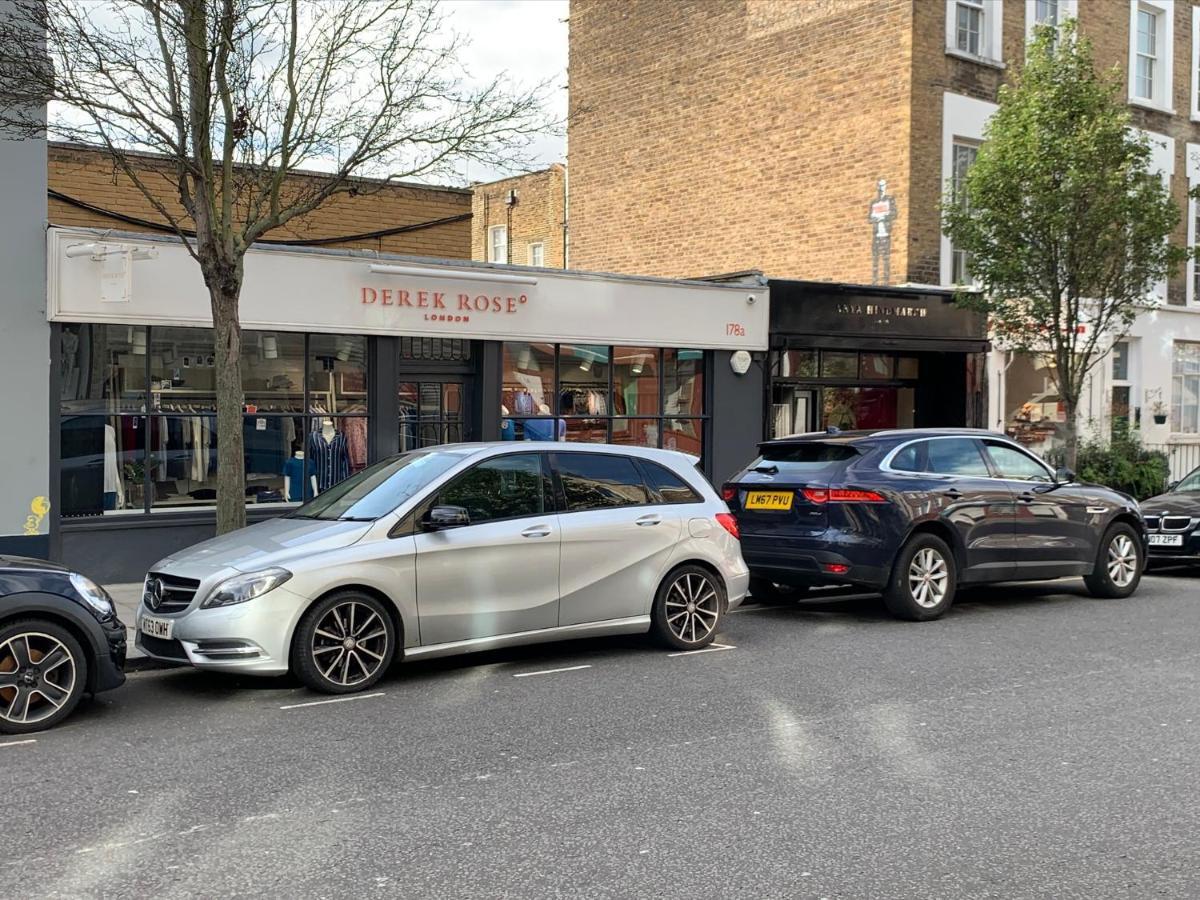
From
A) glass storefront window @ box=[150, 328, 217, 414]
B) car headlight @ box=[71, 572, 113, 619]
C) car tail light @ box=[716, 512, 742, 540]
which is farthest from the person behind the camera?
glass storefront window @ box=[150, 328, 217, 414]

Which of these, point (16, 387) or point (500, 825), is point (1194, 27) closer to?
point (16, 387)

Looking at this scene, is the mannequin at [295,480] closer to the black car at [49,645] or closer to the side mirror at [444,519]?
the side mirror at [444,519]

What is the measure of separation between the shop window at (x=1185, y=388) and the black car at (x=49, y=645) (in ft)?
70.4

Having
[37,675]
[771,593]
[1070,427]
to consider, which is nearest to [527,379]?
[771,593]

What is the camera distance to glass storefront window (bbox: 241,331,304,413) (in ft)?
44.7

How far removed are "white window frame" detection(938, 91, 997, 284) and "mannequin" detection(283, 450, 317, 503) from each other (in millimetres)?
11092

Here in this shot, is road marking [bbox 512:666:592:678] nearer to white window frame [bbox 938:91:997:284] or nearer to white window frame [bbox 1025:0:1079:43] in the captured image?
white window frame [bbox 938:91:997:284]

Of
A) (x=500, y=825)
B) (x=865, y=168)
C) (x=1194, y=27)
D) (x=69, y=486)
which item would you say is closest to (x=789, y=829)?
(x=500, y=825)

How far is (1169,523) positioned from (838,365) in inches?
255

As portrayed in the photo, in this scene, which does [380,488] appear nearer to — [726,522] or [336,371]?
[726,522]

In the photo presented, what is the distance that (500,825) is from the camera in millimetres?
5090

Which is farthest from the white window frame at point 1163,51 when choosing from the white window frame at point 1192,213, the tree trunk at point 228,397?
the tree trunk at point 228,397

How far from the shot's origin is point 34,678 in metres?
6.70

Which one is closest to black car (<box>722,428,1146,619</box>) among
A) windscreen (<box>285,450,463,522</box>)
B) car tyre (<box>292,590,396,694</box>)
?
windscreen (<box>285,450,463,522</box>)
